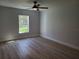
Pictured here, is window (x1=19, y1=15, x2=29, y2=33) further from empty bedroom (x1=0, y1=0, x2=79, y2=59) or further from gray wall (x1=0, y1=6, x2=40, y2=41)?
gray wall (x1=0, y1=6, x2=40, y2=41)

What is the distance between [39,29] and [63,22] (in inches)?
109

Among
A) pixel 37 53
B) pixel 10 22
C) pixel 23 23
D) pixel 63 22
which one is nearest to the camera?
pixel 37 53

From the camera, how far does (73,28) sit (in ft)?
12.9

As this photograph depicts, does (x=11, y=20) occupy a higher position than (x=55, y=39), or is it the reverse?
(x=11, y=20)

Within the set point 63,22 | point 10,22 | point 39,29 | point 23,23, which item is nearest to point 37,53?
point 63,22

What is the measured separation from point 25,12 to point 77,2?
3.73m

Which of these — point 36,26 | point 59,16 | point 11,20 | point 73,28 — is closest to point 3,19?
point 11,20

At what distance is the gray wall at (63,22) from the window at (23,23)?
4.89ft

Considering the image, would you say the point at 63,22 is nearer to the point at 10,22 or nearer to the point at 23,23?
the point at 23,23

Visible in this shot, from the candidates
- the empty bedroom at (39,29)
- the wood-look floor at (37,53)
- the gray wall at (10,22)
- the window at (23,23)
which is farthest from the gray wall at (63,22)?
the gray wall at (10,22)

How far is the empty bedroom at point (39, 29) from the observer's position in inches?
133

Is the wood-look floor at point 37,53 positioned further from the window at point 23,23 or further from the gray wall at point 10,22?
the window at point 23,23

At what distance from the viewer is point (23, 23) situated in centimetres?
611

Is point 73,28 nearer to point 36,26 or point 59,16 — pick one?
point 59,16
